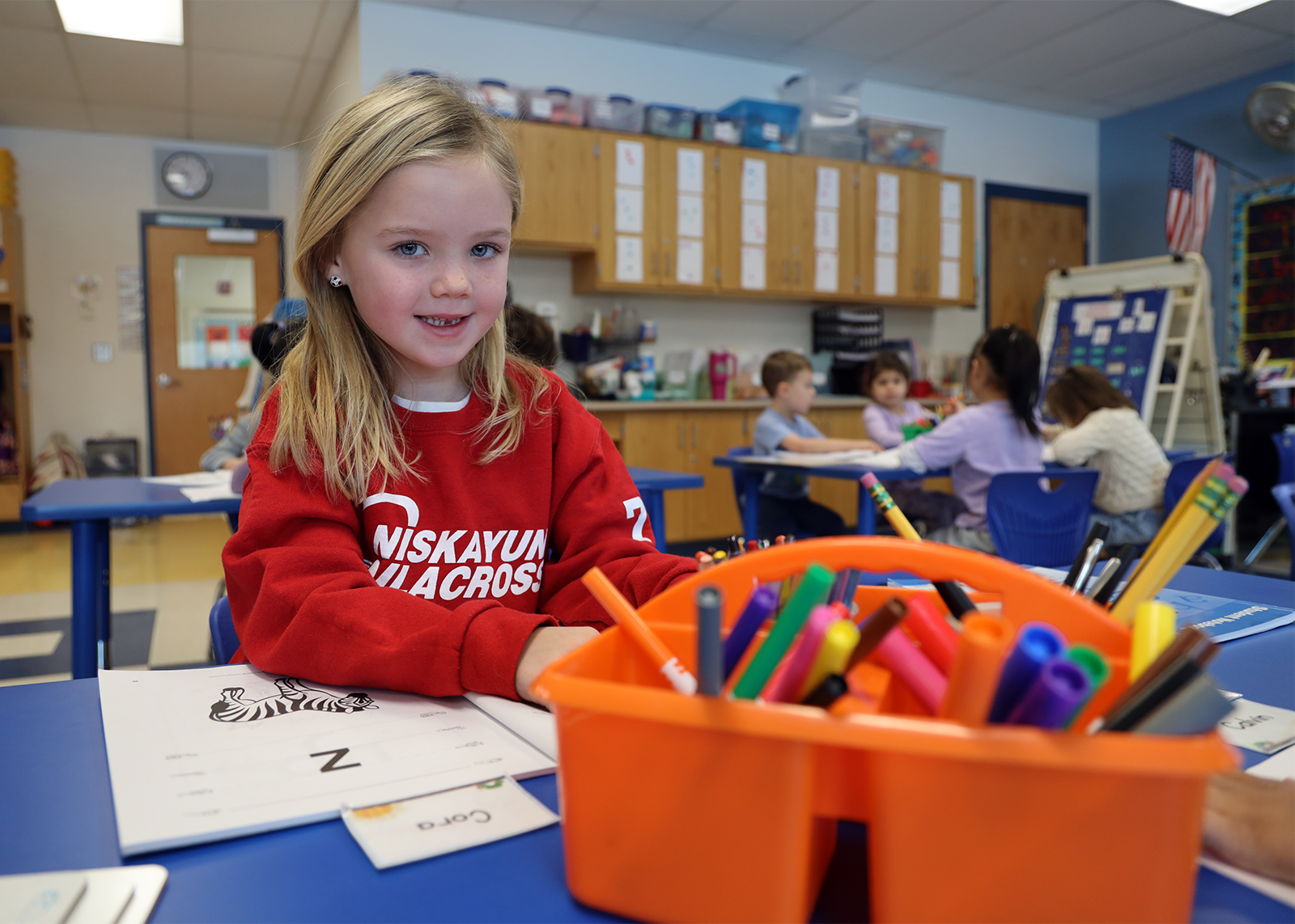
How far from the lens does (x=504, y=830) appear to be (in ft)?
1.38

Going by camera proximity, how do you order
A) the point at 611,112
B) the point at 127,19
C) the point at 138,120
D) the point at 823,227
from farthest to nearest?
the point at 138,120 → the point at 823,227 → the point at 611,112 → the point at 127,19

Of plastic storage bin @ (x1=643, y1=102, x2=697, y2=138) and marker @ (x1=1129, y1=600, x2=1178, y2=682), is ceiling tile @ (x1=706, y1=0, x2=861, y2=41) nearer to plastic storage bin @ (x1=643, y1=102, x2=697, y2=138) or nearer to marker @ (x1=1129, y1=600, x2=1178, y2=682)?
plastic storage bin @ (x1=643, y1=102, x2=697, y2=138)

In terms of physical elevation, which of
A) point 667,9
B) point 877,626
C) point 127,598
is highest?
point 667,9

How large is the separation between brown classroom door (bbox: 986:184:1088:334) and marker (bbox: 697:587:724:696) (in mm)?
6278

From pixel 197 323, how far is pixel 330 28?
2760 mm

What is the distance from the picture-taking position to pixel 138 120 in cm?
573

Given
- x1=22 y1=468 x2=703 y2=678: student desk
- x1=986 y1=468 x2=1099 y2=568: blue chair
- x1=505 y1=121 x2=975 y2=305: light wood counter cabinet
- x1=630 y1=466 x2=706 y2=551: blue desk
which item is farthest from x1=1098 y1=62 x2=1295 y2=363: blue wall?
x1=22 y1=468 x2=703 y2=678: student desk

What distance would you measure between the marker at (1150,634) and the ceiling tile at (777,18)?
461 centimetres

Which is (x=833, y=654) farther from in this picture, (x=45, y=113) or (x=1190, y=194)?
(x=45, y=113)

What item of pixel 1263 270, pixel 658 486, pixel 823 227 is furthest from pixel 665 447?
pixel 1263 270

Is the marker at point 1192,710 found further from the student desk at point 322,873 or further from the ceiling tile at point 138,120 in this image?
the ceiling tile at point 138,120

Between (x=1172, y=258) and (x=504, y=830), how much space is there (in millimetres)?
5661

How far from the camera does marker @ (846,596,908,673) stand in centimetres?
32

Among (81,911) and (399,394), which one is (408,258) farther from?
(81,911)
